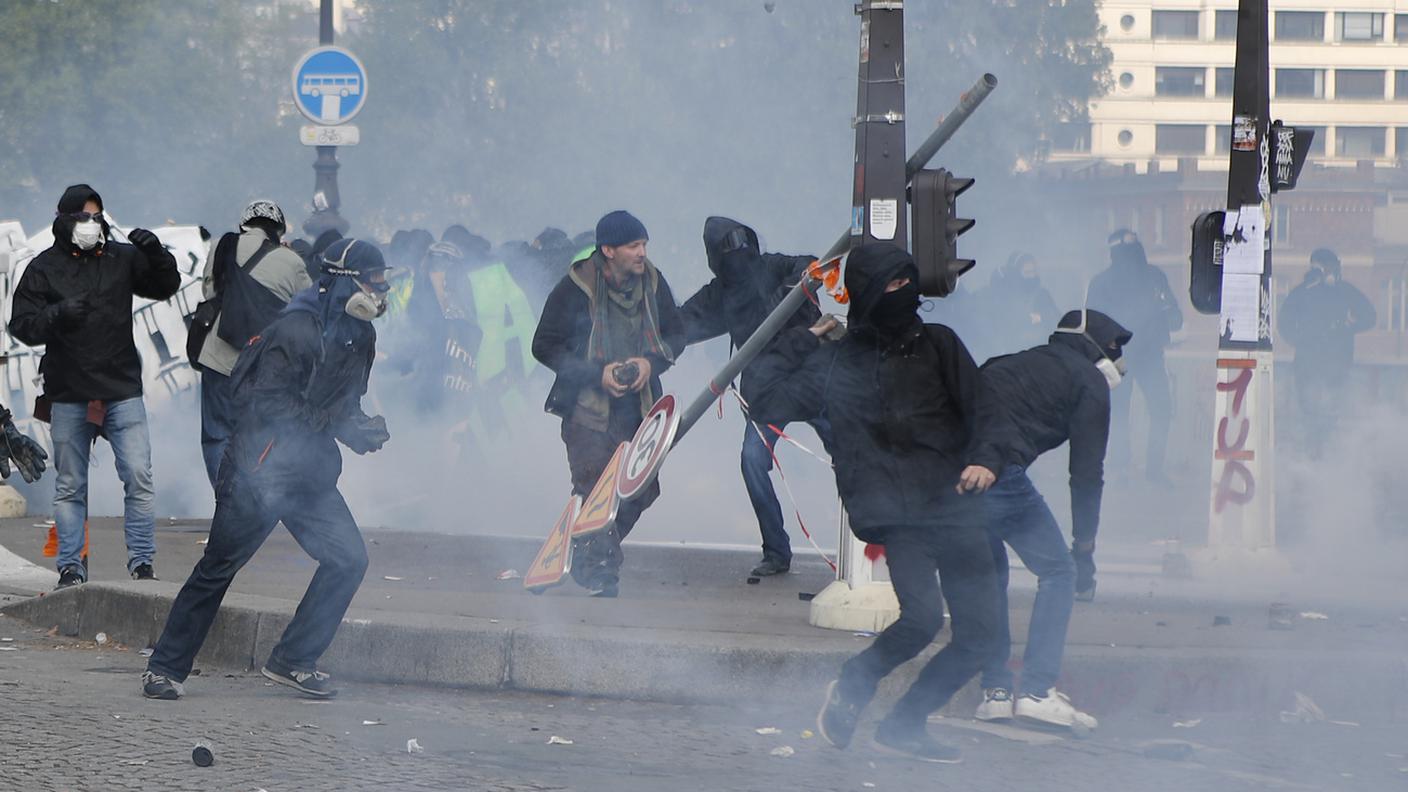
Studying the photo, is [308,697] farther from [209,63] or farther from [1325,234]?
[1325,234]

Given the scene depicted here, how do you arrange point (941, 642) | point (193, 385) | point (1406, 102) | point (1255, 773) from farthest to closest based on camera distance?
1. point (1406, 102)
2. point (193, 385)
3. point (941, 642)
4. point (1255, 773)

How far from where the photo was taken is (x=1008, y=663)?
20.3 feet

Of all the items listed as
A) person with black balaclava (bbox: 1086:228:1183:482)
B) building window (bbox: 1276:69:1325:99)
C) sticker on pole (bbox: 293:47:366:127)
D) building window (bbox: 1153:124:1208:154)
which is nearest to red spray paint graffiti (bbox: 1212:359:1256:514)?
person with black balaclava (bbox: 1086:228:1183:482)

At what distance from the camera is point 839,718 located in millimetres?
5406

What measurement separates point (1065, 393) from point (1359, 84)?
88677 millimetres

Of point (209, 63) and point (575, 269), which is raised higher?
point (209, 63)

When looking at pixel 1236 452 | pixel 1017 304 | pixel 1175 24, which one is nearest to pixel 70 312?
pixel 1236 452

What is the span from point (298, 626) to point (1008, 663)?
86.3 inches

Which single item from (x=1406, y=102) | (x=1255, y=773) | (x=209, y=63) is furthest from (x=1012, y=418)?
(x=1406, y=102)

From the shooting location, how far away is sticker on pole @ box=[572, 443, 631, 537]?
276 inches

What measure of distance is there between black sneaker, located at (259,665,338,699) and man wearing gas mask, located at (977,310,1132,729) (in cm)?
201

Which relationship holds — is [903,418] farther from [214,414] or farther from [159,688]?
[214,414]

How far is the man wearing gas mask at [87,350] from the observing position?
7.81 metres

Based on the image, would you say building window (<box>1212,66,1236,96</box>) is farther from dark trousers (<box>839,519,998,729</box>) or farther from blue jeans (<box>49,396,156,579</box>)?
dark trousers (<box>839,519,998,729</box>)
